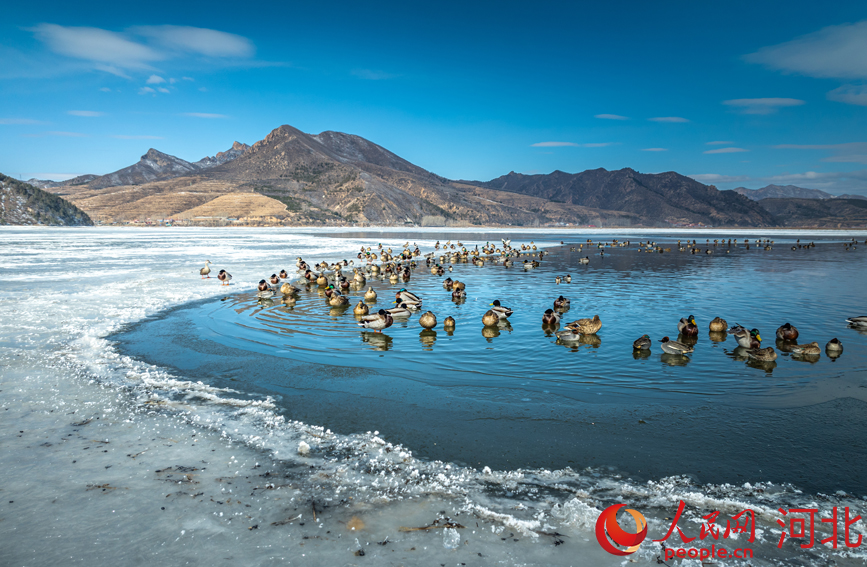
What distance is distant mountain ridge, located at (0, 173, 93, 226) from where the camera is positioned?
138 metres

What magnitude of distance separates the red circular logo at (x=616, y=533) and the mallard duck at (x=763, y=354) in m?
7.75

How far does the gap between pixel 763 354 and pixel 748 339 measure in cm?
93

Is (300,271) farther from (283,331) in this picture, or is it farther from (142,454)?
(142,454)

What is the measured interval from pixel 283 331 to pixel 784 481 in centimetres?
1165

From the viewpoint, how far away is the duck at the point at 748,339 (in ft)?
36.8

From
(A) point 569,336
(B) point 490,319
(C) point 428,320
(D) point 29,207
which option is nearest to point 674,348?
(A) point 569,336

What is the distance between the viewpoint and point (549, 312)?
46.0 feet

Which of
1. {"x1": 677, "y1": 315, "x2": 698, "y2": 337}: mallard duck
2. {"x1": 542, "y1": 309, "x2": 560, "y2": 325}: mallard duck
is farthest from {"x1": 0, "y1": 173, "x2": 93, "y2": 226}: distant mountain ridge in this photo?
{"x1": 677, "y1": 315, "x2": 698, "y2": 337}: mallard duck

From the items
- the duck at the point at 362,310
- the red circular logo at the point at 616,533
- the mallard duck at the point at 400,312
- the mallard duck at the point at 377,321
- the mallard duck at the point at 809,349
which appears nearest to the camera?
the red circular logo at the point at 616,533

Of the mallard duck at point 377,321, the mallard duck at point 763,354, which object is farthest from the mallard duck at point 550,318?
the mallard duck at point 763,354

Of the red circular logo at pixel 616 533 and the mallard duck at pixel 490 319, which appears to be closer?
the red circular logo at pixel 616 533

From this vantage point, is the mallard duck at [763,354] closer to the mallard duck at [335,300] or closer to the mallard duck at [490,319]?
the mallard duck at [490,319]

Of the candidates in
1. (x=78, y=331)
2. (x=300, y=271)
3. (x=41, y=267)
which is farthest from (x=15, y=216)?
(x=78, y=331)

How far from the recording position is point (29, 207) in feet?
474
